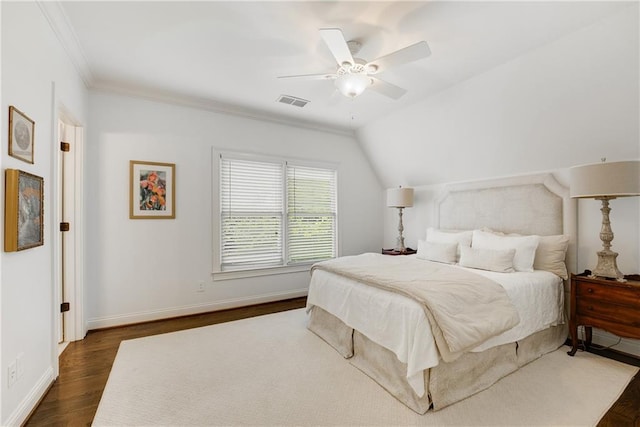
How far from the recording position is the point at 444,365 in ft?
6.36

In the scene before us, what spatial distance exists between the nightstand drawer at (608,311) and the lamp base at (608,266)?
0.25m

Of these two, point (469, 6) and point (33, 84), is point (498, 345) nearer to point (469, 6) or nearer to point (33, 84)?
point (469, 6)

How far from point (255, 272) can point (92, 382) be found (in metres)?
2.19

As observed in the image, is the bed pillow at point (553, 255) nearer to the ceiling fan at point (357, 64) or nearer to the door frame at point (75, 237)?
the ceiling fan at point (357, 64)

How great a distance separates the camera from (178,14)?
7.21 ft

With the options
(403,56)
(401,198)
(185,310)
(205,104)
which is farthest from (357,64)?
(185,310)

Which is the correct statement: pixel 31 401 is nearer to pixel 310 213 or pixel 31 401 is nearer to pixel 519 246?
pixel 310 213

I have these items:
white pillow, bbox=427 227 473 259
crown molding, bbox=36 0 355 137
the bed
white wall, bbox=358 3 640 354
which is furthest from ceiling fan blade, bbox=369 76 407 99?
crown molding, bbox=36 0 355 137

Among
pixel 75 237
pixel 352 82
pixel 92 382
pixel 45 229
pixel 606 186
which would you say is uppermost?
pixel 352 82

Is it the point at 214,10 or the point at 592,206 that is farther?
the point at 592,206

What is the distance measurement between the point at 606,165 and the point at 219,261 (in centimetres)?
417

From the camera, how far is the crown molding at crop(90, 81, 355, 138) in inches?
Result: 134

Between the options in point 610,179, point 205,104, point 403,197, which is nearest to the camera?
point 610,179

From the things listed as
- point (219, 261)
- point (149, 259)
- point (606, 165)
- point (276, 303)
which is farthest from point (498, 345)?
point (149, 259)
